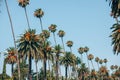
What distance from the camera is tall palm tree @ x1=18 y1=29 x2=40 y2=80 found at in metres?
73.1

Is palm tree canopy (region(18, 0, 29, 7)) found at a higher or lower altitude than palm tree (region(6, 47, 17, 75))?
higher

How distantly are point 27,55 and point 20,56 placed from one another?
3.44 m

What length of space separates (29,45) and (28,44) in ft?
1.44

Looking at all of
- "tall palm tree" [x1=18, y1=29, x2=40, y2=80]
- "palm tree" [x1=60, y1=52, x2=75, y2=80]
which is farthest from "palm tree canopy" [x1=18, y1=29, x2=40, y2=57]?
"palm tree" [x1=60, y1=52, x2=75, y2=80]

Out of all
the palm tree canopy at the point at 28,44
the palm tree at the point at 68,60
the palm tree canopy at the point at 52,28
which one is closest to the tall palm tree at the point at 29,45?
the palm tree canopy at the point at 28,44

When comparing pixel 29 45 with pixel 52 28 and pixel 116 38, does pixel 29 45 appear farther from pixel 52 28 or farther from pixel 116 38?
pixel 52 28

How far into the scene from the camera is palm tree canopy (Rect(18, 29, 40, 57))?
2883 inches

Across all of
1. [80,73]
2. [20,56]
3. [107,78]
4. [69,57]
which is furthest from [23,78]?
[107,78]

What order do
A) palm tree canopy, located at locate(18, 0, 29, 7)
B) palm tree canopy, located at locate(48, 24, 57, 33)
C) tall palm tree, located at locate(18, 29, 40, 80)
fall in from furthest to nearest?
palm tree canopy, located at locate(48, 24, 57, 33)
palm tree canopy, located at locate(18, 0, 29, 7)
tall palm tree, located at locate(18, 29, 40, 80)

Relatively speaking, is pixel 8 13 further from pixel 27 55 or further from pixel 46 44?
pixel 46 44

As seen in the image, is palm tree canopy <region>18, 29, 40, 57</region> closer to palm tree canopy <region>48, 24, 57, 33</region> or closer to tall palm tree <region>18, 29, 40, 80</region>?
tall palm tree <region>18, 29, 40, 80</region>

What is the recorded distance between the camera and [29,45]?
73688 millimetres

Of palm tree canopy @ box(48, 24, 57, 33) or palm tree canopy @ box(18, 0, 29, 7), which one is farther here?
palm tree canopy @ box(48, 24, 57, 33)

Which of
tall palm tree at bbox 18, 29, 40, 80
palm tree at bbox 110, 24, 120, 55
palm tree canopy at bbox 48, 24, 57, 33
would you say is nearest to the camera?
palm tree at bbox 110, 24, 120, 55
